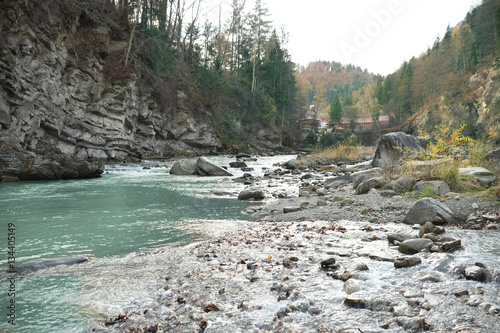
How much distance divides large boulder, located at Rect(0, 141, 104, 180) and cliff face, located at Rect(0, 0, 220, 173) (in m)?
0.56

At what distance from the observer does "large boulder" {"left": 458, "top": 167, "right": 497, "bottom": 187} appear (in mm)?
6414

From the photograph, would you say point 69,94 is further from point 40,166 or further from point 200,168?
point 200,168

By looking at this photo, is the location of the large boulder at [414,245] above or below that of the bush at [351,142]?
below

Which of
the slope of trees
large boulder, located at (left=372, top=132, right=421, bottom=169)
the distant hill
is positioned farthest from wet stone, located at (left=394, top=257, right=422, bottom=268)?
the distant hill

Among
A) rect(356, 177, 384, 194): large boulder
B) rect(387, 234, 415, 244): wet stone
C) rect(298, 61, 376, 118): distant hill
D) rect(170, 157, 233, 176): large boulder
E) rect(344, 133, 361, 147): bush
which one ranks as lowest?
rect(387, 234, 415, 244): wet stone

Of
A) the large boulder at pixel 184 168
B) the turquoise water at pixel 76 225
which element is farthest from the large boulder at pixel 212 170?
the turquoise water at pixel 76 225

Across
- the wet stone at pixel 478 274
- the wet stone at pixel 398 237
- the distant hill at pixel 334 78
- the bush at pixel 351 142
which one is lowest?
the wet stone at pixel 398 237

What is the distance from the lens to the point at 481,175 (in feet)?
22.0

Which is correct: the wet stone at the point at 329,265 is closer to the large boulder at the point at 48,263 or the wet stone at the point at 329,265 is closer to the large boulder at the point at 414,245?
the large boulder at the point at 414,245

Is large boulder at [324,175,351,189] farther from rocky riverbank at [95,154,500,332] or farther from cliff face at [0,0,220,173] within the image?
cliff face at [0,0,220,173]

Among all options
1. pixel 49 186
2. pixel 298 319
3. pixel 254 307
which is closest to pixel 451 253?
pixel 298 319

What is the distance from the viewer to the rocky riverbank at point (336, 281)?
7.14ft

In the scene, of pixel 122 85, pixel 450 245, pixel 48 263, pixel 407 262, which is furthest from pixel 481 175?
pixel 122 85

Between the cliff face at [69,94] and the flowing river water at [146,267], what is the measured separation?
8672 mm
